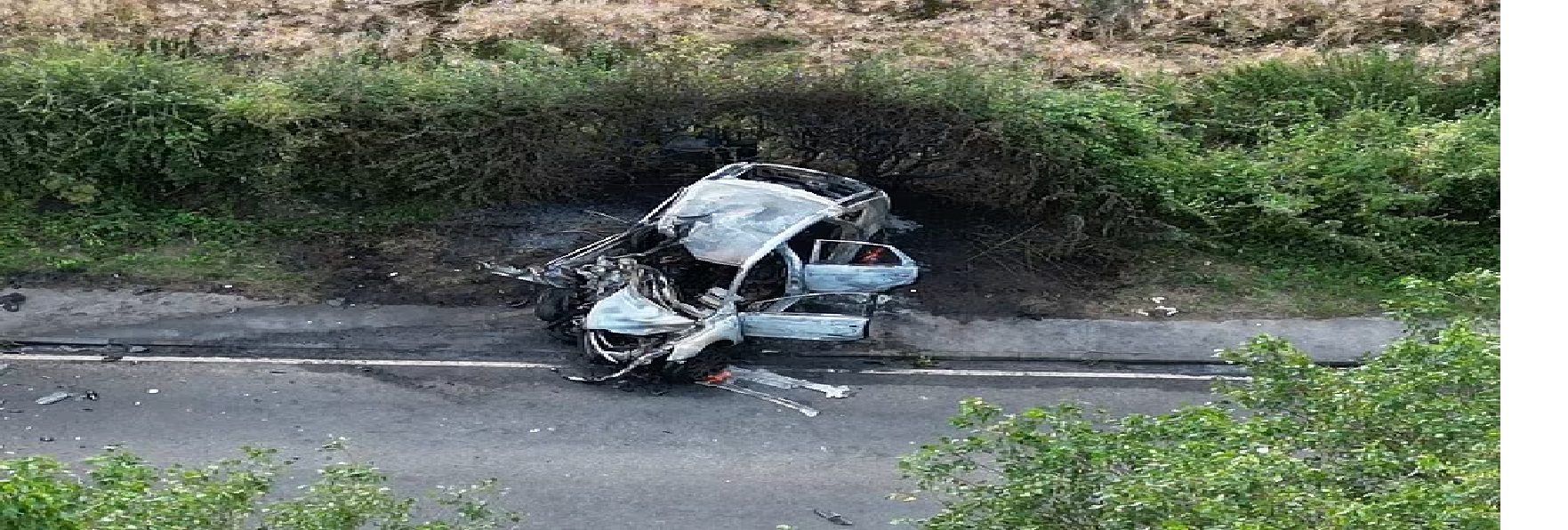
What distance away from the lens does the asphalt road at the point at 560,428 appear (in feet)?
39.3

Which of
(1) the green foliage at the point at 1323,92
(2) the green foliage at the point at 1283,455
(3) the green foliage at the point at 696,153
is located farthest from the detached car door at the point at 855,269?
(2) the green foliage at the point at 1283,455

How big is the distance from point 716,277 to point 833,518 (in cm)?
333

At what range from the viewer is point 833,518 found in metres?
11.7

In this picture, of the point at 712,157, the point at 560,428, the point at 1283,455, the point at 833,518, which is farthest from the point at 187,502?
the point at 712,157

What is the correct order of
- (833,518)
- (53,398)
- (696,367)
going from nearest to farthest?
(833,518), (53,398), (696,367)

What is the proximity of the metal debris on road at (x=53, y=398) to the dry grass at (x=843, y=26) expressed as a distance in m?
8.63

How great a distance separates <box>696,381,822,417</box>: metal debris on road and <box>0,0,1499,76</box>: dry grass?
329 inches

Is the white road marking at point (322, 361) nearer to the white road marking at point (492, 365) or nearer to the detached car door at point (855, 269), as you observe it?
the white road marking at point (492, 365)

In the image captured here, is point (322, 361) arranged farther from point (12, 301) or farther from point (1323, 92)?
point (1323, 92)

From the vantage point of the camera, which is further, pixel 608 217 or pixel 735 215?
pixel 608 217

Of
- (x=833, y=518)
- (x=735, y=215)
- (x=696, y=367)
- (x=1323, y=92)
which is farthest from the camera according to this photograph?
(x=1323, y=92)

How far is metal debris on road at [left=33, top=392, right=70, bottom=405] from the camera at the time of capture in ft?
43.8

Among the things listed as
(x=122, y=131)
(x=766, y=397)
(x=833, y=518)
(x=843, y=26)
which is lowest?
(x=833, y=518)

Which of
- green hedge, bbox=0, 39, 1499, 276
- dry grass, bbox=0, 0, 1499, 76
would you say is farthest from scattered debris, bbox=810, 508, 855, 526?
dry grass, bbox=0, 0, 1499, 76
